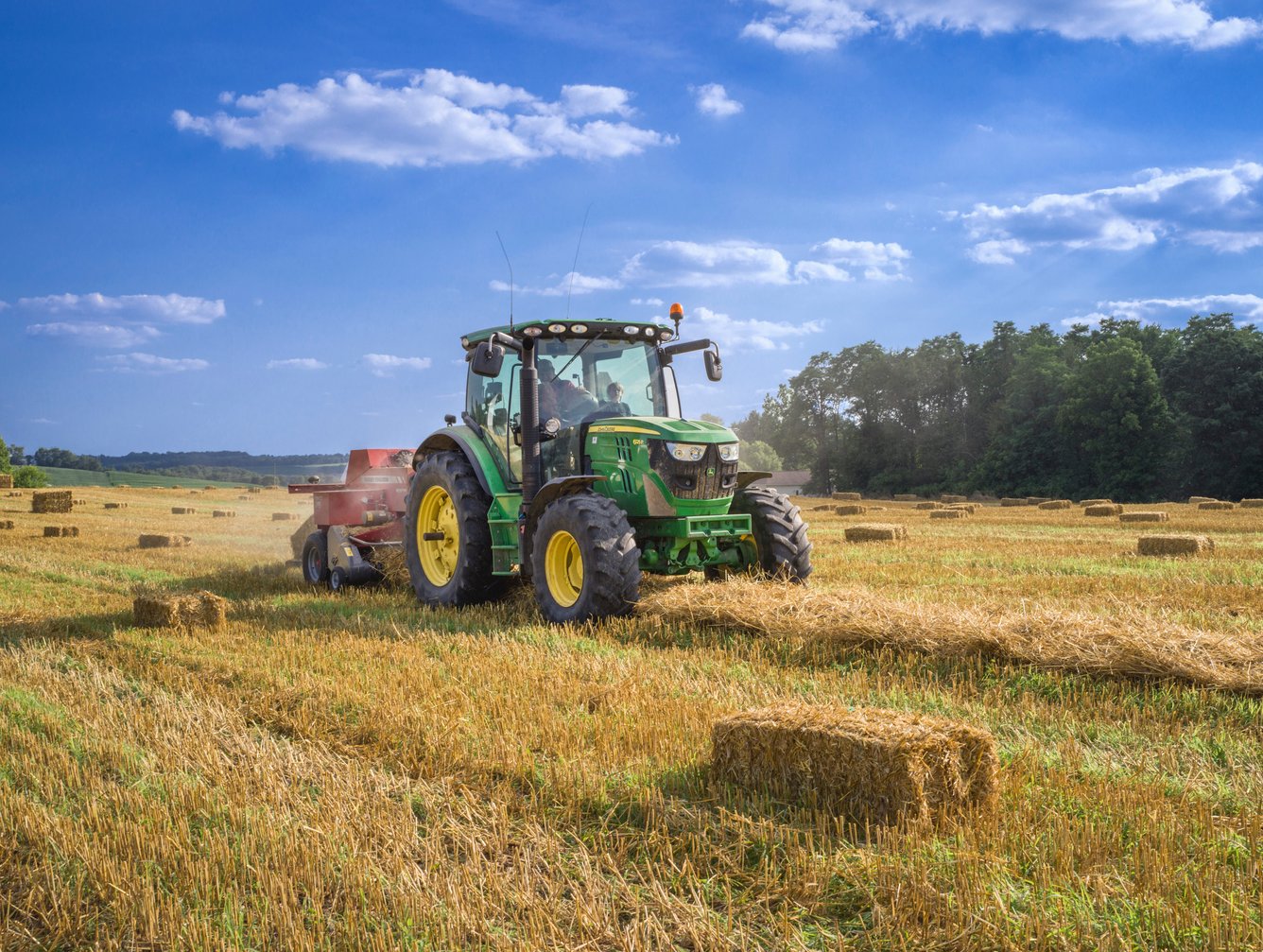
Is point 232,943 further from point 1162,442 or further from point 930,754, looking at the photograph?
point 1162,442

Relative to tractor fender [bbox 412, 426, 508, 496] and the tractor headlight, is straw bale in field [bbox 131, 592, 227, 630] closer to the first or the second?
tractor fender [bbox 412, 426, 508, 496]

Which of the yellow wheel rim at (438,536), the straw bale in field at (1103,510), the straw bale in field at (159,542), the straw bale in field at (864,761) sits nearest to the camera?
the straw bale in field at (864,761)

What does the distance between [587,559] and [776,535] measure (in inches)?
72.8

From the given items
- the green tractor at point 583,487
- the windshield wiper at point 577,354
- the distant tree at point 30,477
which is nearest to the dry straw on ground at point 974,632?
the green tractor at point 583,487

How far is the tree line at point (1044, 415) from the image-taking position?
1854 inches

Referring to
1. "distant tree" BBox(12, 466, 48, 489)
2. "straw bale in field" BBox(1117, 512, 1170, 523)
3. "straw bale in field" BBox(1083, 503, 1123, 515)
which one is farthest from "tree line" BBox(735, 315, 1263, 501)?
"distant tree" BBox(12, 466, 48, 489)

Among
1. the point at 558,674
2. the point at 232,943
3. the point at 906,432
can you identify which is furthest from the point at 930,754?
the point at 906,432

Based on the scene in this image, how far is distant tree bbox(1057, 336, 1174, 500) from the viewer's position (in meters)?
47.7

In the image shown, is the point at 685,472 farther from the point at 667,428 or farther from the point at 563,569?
the point at 563,569

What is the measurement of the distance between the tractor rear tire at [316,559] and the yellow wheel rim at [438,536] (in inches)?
77.4

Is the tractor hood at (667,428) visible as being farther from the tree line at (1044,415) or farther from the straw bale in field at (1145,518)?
the tree line at (1044,415)

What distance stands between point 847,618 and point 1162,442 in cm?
4679

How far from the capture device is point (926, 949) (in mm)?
2867

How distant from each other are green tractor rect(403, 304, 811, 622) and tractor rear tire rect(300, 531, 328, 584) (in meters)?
1.95
